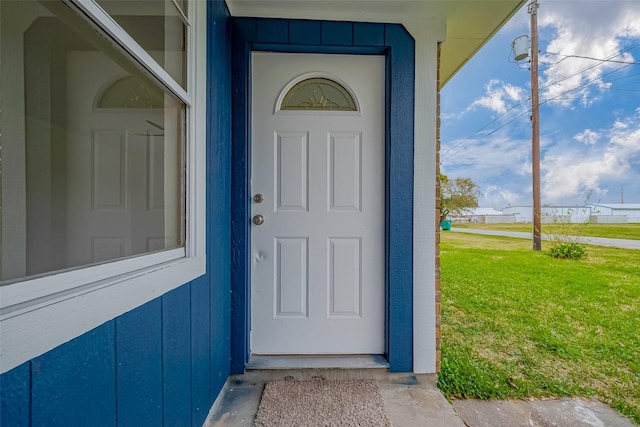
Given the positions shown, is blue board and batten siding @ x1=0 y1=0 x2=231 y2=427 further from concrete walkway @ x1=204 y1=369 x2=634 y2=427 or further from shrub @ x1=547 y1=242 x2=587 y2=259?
shrub @ x1=547 y1=242 x2=587 y2=259

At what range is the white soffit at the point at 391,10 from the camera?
1656mm

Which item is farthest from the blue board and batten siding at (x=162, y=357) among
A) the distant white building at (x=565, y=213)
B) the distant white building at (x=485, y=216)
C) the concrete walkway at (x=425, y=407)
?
the distant white building at (x=485, y=216)

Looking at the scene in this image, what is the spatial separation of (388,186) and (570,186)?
7.73 meters

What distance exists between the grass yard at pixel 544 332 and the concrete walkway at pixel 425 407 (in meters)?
0.08

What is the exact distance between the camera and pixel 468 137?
431 inches

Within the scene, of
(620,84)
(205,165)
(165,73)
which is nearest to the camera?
(165,73)

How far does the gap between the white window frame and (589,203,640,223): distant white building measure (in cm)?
726

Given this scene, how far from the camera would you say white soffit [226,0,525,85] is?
1656 millimetres

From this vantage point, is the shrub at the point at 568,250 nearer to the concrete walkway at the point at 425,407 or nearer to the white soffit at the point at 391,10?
→ the concrete walkway at the point at 425,407

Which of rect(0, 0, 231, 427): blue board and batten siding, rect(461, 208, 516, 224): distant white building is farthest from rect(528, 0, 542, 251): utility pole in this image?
rect(0, 0, 231, 427): blue board and batten siding

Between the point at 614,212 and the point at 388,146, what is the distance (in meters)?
7.21

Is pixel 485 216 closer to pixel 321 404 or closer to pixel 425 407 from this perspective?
pixel 425 407

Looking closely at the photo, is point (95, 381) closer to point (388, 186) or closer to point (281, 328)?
point (281, 328)

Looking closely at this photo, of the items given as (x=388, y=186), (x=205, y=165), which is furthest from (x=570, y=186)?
(x=205, y=165)
